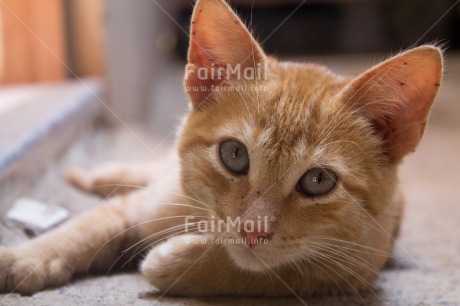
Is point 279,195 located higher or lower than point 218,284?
higher

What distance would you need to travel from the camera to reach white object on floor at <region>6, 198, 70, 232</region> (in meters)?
1.52

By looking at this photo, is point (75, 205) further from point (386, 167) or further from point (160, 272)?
Answer: point (386, 167)

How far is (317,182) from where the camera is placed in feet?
3.75

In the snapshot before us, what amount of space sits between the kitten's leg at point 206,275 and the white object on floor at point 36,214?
0.45m

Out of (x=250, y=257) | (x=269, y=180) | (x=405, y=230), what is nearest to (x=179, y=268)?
(x=250, y=257)

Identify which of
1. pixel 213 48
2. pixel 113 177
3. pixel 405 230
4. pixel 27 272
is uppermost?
pixel 213 48

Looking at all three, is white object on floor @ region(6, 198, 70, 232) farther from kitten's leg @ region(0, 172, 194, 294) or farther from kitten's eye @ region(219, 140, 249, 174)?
kitten's eye @ region(219, 140, 249, 174)

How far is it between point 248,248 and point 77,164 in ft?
4.41

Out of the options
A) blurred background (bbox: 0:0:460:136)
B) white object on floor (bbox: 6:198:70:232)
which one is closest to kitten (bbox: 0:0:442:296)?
white object on floor (bbox: 6:198:70:232)

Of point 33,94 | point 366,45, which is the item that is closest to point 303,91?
point 33,94

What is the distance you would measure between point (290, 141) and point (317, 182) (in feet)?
0.34

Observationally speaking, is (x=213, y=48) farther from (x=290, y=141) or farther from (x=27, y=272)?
(x=27, y=272)

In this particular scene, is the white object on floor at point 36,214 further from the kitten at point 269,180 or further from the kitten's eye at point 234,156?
the kitten's eye at point 234,156

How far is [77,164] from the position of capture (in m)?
Result: 2.24
